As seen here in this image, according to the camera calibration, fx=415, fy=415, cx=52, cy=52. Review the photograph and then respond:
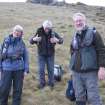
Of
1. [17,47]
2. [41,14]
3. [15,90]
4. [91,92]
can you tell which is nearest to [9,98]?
[15,90]

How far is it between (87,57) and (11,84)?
99.9 inches

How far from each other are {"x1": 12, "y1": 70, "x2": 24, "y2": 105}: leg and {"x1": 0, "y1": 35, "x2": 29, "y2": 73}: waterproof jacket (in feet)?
0.48

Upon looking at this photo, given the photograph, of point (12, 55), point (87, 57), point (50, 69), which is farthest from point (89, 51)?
point (50, 69)

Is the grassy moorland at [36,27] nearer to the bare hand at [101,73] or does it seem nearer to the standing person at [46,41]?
the standing person at [46,41]

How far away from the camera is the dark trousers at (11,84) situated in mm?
10484

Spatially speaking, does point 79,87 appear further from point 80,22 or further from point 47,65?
point 47,65

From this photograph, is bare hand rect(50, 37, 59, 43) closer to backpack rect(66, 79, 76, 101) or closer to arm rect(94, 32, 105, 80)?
backpack rect(66, 79, 76, 101)

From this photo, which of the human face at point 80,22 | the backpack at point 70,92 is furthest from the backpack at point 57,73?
the human face at point 80,22

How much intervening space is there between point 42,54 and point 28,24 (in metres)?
15.1

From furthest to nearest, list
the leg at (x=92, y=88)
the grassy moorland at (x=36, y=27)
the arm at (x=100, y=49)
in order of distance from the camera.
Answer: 1. the grassy moorland at (x=36, y=27)
2. the leg at (x=92, y=88)
3. the arm at (x=100, y=49)

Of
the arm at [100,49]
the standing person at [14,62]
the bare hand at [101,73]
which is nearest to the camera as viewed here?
the bare hand at [101,73]

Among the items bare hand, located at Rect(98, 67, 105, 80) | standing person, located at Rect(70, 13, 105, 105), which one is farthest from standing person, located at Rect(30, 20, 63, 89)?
bare hand, located at Rect(98, 67, 105, 80)

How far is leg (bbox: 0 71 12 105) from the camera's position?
10.5 m

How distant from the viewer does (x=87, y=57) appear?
9.11 metres
